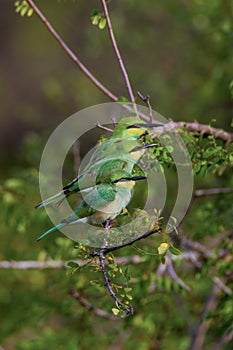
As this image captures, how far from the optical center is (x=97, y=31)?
5.68 metres

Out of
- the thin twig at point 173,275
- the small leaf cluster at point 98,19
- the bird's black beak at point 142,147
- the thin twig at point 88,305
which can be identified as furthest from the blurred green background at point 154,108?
the small leaf cluster at point 98,19

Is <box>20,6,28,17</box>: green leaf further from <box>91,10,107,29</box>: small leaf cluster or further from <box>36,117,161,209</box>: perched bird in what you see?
<box>36,117,161,209</box>: perched bird

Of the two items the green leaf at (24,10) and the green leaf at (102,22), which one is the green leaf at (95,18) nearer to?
the green leaf at (102,22)

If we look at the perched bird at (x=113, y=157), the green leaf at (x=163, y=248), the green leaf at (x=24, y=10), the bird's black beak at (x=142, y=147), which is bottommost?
the green leaf at (x=163, y=248)

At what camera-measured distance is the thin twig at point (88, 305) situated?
3.51 m

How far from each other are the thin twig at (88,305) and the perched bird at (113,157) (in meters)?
0.81

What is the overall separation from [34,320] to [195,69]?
2744mm

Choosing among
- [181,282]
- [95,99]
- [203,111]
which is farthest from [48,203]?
[95,99]

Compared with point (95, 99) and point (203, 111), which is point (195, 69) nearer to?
point (203, 111)

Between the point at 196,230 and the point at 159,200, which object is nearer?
the point at 159,200

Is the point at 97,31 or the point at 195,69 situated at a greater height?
the point at 97,31

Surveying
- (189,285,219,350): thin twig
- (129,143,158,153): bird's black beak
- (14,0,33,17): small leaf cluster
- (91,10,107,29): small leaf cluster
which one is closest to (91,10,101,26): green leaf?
(91,10,107,29): small leaf cluster

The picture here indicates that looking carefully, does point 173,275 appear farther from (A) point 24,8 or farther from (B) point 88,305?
(A) point 24,8

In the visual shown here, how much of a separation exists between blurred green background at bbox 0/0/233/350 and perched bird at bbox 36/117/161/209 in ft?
2.41
